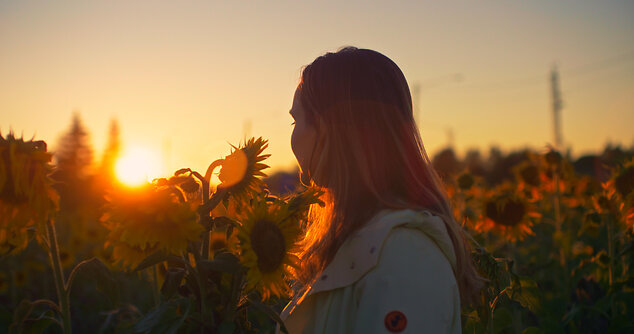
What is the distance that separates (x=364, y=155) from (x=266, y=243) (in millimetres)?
474

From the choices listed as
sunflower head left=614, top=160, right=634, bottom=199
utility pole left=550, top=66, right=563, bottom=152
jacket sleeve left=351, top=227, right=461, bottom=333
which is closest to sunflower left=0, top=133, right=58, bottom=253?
jacket sleeve left=351, top=227, right=461, bottom=333

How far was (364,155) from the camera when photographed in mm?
1752

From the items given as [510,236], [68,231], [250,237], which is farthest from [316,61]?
[68,231]

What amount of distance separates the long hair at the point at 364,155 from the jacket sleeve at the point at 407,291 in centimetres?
23

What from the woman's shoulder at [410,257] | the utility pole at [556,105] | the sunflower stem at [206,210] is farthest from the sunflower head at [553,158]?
the utility pole at [556,105]

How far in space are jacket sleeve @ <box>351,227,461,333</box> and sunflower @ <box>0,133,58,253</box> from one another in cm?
93

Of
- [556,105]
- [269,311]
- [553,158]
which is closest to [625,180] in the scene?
[553,158]

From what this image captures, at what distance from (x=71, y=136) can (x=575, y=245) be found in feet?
192

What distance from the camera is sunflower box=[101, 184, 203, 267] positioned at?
4.45 feet

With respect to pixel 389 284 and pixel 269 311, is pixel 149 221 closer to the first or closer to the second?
pixel 269 311

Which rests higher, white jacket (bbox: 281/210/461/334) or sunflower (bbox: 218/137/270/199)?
sunflower (bbox: 218/137/270/199)

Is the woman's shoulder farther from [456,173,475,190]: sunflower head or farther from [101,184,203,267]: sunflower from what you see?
[456,173,475,190]: sunflower head

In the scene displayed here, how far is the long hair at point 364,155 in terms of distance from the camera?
174cm

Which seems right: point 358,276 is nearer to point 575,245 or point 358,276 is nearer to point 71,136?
point 575,245
